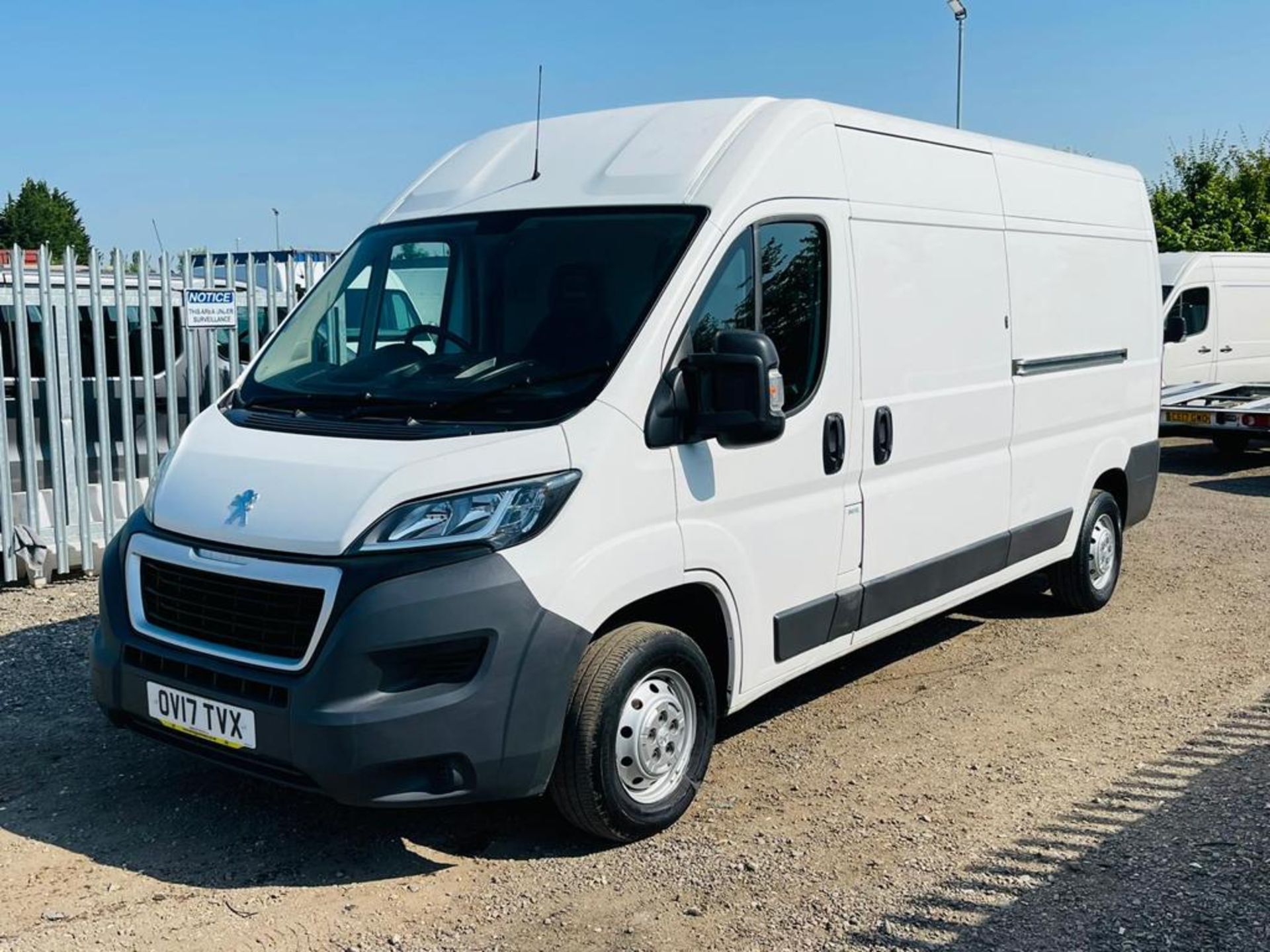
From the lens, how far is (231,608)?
4059 millimetres

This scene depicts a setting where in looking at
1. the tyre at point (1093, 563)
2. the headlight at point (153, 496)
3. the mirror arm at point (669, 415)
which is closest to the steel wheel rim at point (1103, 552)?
the tyre at point (1093, 563)

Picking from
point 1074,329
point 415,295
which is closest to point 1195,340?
point 1074,329

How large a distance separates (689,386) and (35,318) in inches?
228

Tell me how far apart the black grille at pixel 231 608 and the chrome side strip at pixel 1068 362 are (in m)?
3.90

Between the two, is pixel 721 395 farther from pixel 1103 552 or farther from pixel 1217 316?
pixel 1217 316

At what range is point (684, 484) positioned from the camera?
437cm

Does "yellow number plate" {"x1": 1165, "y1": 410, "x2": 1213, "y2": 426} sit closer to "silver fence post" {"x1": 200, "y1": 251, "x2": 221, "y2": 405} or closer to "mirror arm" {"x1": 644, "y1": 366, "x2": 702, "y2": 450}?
"silver fence post" {"x1": 200, "y1": 251, "x2": 221, "y2": 405}

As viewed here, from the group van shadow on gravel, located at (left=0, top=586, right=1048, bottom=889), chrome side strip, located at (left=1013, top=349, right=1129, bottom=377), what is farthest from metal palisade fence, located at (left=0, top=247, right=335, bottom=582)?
chrome side strip, located at (left=1013, top=349, right=1129, bottom=377)

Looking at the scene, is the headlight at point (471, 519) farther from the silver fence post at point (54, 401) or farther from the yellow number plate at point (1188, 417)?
the yellow number plate at point (1188, 417)

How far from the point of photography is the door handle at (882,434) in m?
5.26

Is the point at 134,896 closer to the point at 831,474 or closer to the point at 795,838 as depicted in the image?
the point at 795,838

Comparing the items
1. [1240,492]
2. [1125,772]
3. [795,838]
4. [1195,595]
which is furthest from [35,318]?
[1240,492]

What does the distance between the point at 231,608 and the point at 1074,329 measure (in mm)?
4860

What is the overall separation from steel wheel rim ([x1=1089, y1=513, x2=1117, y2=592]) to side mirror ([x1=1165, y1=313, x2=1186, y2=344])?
8258 millimetres
